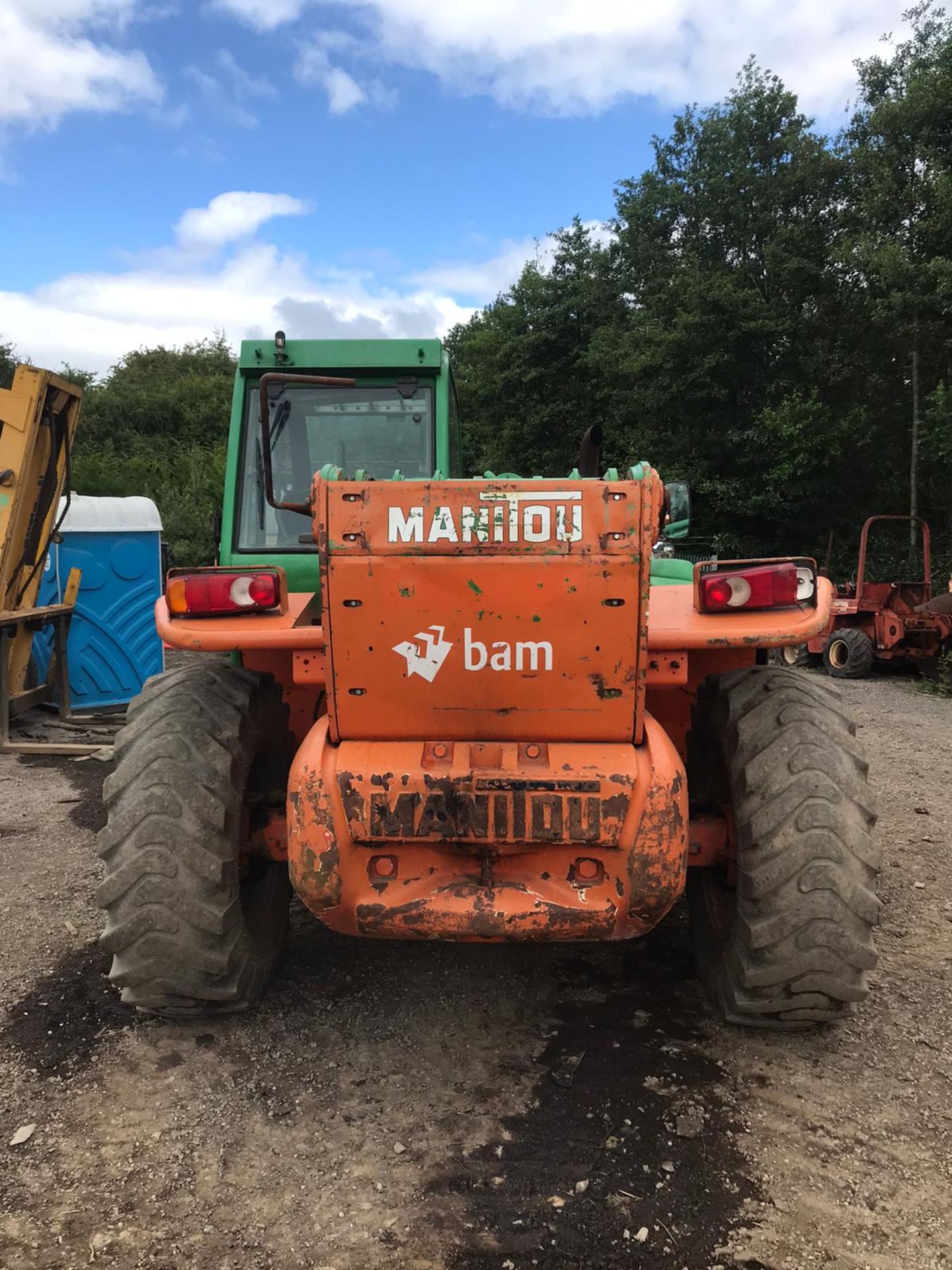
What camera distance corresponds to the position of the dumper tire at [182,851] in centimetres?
268

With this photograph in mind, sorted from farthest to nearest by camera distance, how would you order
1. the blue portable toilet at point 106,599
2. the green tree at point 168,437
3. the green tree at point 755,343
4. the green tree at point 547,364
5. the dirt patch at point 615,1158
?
the green tree at point 547,364 → the green tree at point 168,437 → the green tree at point 755,343 → the blue portable toilet at point 106,599 → the dirt patch at point 615,1158

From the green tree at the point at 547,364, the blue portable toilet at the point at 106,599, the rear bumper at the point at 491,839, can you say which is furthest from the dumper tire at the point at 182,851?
the green tree at the point at 547,364

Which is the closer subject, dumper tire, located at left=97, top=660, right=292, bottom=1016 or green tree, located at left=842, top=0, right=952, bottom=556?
dumper tire, located at left=97, top=660, right=292, bottom=1016

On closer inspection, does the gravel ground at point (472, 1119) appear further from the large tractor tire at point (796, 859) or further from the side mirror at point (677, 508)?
the side mirror at point (677, 508)

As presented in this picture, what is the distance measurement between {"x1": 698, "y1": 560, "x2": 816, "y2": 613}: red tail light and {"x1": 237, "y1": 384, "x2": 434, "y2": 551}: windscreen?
7.52 ft

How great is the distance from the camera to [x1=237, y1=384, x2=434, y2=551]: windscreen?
4645mm

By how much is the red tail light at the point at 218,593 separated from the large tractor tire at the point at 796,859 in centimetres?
151

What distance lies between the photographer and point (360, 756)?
8.38 feet

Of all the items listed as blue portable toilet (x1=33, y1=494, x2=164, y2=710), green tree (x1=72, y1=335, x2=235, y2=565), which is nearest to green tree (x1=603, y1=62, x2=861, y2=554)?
green tree (x1=72, y1=335, x2=235, y2=565)

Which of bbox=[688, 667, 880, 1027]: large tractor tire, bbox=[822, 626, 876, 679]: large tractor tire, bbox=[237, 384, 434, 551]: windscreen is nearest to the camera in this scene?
bbox=[688, 667, 880, 1027]: large tractor tire

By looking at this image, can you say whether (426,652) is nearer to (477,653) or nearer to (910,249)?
(477,653)

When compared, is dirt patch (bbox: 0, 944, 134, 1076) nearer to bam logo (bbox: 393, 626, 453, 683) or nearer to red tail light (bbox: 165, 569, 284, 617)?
red tail light (bbox: 165, 569, 284, 617)

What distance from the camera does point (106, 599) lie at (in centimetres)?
884

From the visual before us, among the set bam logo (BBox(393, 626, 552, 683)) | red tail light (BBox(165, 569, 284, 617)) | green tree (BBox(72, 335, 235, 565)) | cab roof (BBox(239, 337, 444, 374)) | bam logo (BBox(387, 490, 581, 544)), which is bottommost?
bam logo (BBox(393, 626, 552, 683))
